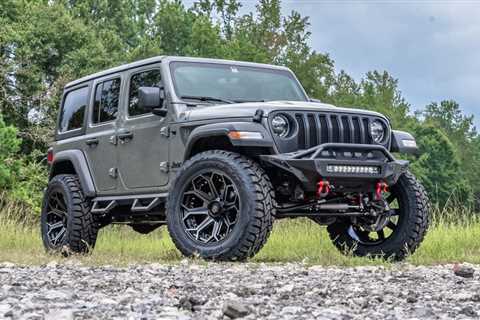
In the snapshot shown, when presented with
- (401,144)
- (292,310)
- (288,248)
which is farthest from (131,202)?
(292,310)

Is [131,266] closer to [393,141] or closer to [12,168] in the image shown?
[393,141]

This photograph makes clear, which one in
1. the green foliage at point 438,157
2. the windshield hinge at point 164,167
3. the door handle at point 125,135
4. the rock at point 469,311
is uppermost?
the green foliage at point 438,157

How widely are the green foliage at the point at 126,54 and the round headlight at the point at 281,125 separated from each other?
187 inches

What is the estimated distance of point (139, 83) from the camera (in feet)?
29.3

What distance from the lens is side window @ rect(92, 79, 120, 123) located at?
9250 mm

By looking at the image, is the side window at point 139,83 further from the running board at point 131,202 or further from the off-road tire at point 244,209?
the off-road tire at point 244,209

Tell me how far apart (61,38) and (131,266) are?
2744 centimetres

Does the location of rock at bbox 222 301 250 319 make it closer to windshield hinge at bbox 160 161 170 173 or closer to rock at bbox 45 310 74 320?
rock at bbox 45 310 74 320

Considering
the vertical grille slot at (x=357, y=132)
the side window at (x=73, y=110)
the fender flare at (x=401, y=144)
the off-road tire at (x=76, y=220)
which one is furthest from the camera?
the side window at (x=73, y=110)

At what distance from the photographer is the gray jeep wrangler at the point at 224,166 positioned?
6.96 metres

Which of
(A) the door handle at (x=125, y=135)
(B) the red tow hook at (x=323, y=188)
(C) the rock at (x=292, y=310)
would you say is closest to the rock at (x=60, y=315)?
(C) the rock at (x=292, y=310)

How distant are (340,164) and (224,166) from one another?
0.98 meters

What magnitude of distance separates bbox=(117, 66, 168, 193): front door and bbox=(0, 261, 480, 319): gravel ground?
1803 millimetres

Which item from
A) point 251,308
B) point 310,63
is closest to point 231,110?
point 251,308
